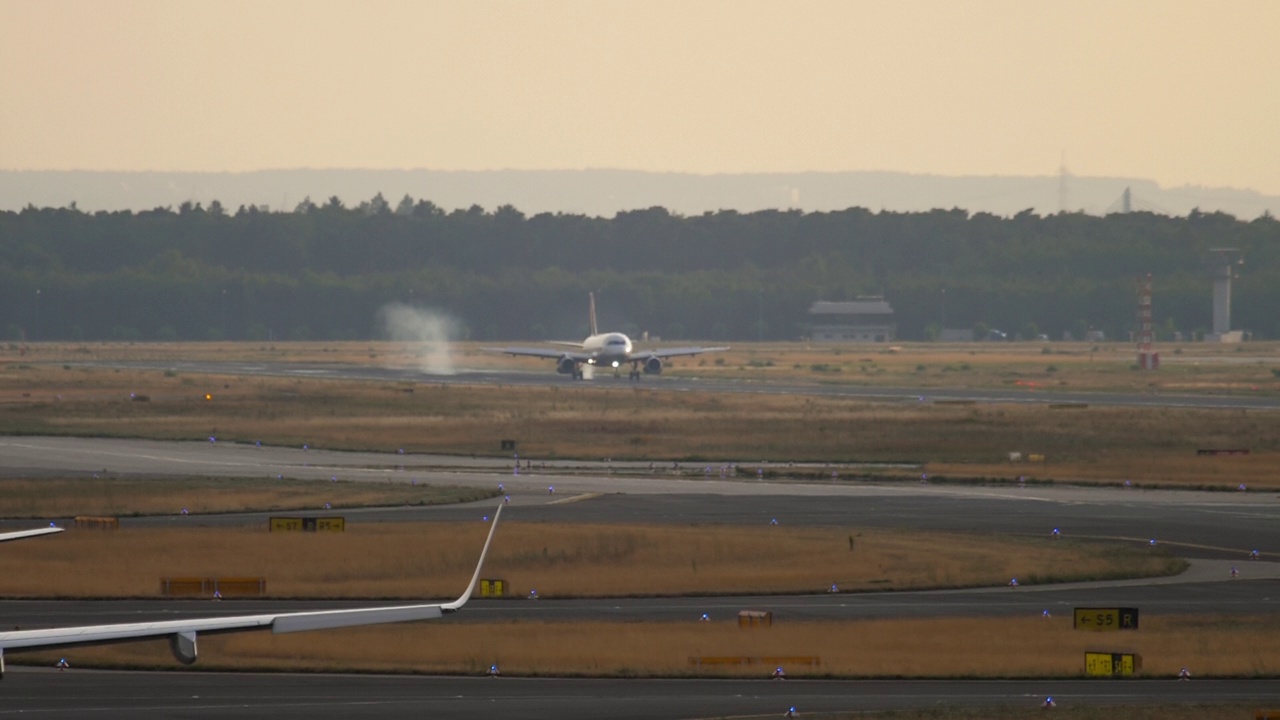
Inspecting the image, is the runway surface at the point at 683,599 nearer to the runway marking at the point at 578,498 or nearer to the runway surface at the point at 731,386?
the runway marking at the point at 578,498

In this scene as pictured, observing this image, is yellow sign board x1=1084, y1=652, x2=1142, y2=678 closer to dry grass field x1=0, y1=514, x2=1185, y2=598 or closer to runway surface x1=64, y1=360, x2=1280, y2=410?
dry grass field x1=0, y1=514, x2=1185, y2=598

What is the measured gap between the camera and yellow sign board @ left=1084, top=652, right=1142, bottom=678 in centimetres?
3079

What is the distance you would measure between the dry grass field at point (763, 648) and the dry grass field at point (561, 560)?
17.7ft

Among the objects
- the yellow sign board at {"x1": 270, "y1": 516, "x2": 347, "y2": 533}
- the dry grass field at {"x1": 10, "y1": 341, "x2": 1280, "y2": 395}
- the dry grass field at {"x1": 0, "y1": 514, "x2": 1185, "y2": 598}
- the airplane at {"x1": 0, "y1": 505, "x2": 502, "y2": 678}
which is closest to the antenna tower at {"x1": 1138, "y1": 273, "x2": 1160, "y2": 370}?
the dry grass field at {"x1": 10, "y1": 341, "x2": 1280, "y2": 395}

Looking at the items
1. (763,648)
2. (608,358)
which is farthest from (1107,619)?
(608,358)

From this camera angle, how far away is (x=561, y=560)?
45281mm

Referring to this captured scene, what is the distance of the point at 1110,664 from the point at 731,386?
95982 millimetres

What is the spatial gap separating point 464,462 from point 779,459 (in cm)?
1354

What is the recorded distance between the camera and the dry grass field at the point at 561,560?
1644 inches

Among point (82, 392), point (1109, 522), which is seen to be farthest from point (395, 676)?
point (82, 392)

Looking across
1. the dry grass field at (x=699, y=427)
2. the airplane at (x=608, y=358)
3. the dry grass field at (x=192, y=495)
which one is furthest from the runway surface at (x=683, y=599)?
the airplane at (x=608, y=358)

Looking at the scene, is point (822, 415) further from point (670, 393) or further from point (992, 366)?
point (992, 366)

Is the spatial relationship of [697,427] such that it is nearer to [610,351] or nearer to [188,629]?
[610,351]

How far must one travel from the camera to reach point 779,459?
75812 mm
